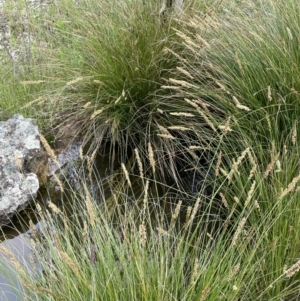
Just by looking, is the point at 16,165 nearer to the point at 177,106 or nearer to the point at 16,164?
the point at 16,164

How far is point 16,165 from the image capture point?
275 centimetres

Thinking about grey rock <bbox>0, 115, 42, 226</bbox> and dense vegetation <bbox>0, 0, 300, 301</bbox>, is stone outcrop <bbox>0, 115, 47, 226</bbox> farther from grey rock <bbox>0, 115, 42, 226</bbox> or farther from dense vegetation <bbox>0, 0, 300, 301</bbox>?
dense vegetation <bbox>0, 0, 300, 301</bbox>

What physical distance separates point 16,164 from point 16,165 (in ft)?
0.07

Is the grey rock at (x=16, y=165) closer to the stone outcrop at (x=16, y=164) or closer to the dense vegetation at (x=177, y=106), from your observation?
the stone outcrop at (x=16, y=164)

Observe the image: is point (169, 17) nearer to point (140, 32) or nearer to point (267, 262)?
point (140, 32)

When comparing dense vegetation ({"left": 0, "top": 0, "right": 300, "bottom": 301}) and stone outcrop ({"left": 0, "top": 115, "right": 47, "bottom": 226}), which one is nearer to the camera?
dense vegetation ({"left": 0, "top": 0, "right": 300, "bottom": 301})

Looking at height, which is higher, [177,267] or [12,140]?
[12,140]

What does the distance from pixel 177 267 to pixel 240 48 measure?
1.61m

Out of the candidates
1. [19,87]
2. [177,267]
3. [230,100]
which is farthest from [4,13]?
→ [177,267]

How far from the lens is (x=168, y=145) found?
2.83 meters

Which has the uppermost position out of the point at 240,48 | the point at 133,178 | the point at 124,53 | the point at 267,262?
the point at 124,53

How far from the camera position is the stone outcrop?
258 cm

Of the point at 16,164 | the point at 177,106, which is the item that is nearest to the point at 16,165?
the point at 16,164

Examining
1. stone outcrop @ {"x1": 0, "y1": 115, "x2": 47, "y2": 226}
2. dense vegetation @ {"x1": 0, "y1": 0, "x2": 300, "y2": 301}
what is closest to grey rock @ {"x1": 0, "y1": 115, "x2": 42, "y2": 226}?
stone outcrop @ {"x1": 0, "y1": 115, "x2": 47, "y2": 226}
